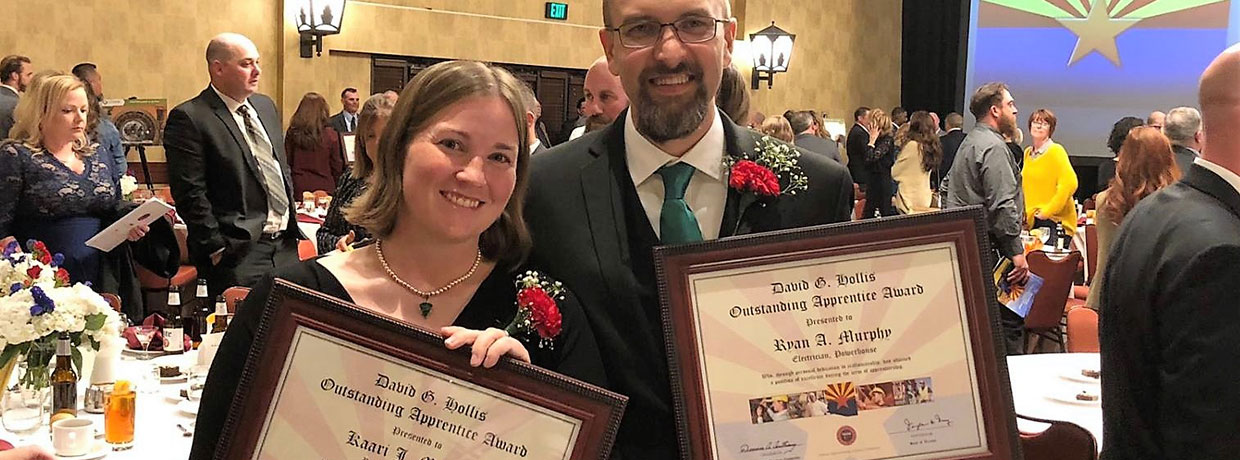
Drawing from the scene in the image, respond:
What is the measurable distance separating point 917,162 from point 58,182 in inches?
266

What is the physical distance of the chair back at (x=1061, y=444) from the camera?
104 inches

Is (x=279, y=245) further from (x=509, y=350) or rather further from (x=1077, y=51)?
(x=1077, y=51)

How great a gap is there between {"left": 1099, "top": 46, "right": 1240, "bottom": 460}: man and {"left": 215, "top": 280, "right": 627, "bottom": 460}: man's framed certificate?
4.34 ft

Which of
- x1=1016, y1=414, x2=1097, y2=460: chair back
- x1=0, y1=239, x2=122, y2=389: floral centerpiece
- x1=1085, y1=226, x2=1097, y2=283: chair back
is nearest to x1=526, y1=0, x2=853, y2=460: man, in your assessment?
x1=1016, y1=414, x2=1097, y2=460: chair back

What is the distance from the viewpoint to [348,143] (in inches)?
371

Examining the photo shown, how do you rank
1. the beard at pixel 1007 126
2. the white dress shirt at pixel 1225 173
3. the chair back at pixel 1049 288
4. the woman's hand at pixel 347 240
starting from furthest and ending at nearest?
1. the beard at pixel 1007 126
2. the chair back at pixel 1049 288
3. the woman's hand at pixel 347 240
4. the white dress shirt at pixel 1225 173

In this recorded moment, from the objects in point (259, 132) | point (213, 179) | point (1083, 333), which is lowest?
point (1083, 333)

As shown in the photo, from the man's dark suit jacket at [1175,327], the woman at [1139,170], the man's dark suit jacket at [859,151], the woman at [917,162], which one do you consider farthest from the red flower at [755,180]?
the man's dark suit jacket at [859,151]

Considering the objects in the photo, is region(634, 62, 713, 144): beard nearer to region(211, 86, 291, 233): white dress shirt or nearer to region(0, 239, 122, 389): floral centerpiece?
region(0, 239, 122, 389): floral centerpiece

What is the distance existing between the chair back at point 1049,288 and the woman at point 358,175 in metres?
3.89

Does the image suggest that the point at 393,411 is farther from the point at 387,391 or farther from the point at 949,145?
the point at 949,145

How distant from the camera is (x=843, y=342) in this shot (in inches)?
72.2

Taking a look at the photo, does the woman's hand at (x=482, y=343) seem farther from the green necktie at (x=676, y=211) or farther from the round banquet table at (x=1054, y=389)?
the round banquet table at (x=1054, y=389)

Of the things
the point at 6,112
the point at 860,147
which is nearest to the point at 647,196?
the point at 6,112
